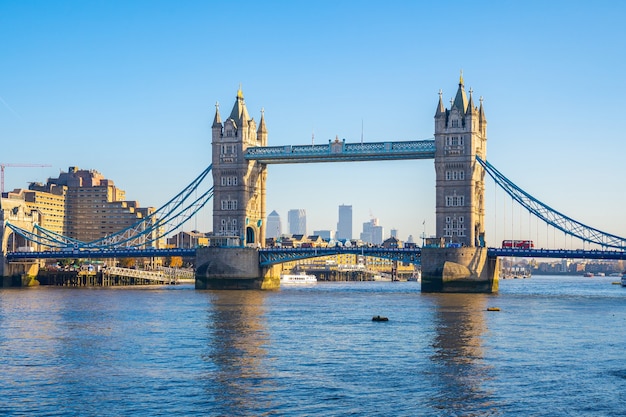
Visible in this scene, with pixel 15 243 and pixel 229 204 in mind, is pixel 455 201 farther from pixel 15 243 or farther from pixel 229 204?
pixel 15 243

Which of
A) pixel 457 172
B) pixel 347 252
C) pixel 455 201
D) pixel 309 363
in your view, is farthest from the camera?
pixel 347 252

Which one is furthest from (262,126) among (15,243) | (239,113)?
(15,243)

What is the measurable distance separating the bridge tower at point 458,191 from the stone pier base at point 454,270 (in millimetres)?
132

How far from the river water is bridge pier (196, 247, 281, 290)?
48371 mm

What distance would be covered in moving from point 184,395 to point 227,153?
10416 cm

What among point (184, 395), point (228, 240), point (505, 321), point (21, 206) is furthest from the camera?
point (21, 206)

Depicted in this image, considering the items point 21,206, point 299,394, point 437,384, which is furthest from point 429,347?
point 21,206

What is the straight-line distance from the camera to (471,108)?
131375 millimetres

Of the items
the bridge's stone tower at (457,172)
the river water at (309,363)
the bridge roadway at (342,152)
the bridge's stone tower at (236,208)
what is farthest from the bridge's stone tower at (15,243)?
the bridge's stone tower at (457,172)

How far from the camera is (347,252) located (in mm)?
134875

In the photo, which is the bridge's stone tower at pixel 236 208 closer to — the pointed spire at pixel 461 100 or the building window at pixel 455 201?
the building window at pixel 455 201

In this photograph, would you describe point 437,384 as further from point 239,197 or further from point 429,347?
point 239,197

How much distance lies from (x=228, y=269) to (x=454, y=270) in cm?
3287

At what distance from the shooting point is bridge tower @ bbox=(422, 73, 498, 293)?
5039 inches
